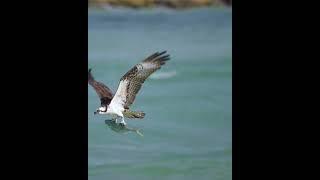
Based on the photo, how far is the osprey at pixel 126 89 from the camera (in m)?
3.28

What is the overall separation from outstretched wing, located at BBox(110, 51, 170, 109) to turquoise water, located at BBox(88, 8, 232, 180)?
3cm

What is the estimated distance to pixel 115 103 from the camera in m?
3.29

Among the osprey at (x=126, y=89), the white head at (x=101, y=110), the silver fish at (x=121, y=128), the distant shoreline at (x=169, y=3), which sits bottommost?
the silver fish at (x=121, y=128)

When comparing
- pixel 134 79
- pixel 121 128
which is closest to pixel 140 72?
pixel 134 79

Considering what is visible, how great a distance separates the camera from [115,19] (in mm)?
3303

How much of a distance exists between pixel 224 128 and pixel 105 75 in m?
0.59

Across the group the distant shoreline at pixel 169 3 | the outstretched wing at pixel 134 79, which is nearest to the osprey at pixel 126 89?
the outstretched wing at pixel 134 79

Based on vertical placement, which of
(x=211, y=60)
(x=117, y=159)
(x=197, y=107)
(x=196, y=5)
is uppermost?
(x=196, y=5)

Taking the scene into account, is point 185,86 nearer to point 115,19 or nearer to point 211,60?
point 211,60

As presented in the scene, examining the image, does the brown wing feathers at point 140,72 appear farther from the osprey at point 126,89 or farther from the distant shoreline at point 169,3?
the distant shoreline at point 169,3

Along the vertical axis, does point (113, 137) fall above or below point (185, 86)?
below

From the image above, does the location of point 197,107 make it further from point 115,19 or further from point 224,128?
point 115,19

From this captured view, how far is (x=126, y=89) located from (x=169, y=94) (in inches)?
7.8
